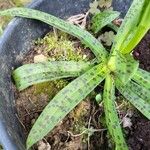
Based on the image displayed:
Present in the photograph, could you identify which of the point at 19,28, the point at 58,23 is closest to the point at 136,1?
the point at 58,23

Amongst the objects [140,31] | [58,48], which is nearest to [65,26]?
[58,48]

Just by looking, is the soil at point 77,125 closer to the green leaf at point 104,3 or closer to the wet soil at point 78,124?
the wet soil at point 78,124

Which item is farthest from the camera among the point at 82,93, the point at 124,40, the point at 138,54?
the point at 138,54

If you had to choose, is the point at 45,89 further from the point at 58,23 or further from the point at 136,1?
the point at 136,1

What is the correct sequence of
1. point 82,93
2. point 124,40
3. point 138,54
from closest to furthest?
point 82,93, point 124,40, point 138,54

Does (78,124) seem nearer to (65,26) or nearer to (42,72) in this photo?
(42,72)


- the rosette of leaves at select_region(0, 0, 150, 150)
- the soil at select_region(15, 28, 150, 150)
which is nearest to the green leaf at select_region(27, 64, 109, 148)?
the rosette of leaves at select_region(0, 0, 150, 150)
